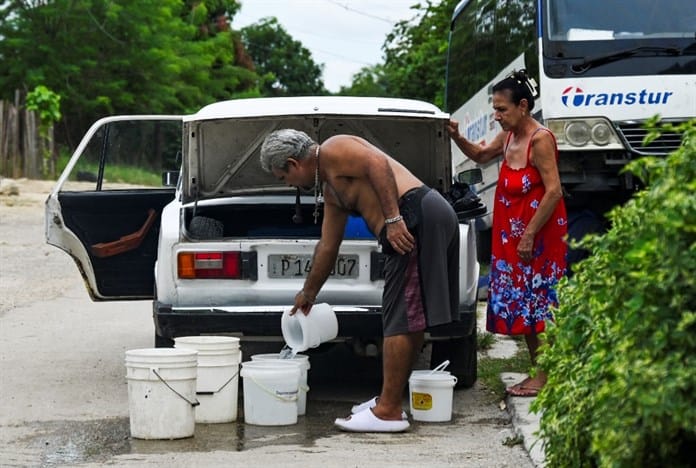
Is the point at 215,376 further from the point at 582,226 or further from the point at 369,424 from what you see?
the point at 582,226

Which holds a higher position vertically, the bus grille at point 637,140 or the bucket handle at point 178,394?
the bus grille at point 637,140

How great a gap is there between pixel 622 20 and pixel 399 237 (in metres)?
6.20

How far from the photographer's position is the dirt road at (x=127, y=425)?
669 centimetres

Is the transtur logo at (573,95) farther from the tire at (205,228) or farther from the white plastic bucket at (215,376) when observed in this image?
the white plastic bucket at (215,376)

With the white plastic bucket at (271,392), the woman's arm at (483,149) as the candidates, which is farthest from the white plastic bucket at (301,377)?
the woman's arm at (483,149)

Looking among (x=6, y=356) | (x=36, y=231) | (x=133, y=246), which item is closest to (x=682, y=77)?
(x=133, y=246)

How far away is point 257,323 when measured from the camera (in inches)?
311

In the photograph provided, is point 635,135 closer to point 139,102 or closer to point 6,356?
point 6,356

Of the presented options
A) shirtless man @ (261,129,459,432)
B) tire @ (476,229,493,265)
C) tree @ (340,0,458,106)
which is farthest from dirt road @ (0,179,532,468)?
tree @ (340,0,458,106)

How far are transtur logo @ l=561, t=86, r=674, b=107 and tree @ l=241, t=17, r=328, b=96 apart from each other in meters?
89.9

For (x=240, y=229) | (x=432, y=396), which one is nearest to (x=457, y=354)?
(x=432, y=396)

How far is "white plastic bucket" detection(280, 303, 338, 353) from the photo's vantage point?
7559mm

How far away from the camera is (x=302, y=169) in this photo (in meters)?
7.27

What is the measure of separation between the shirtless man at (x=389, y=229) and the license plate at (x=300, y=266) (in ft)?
1.87
